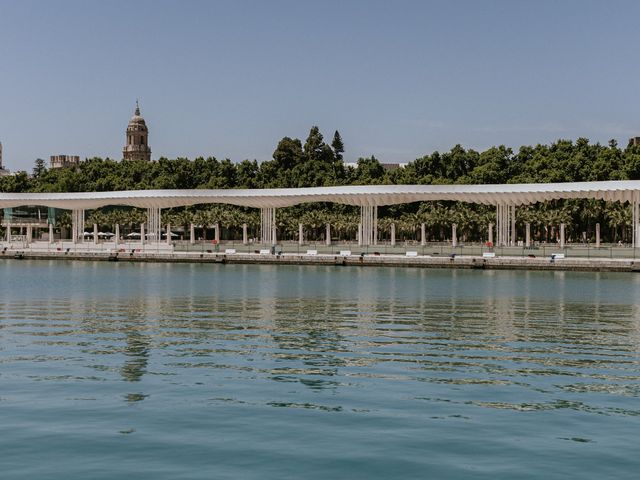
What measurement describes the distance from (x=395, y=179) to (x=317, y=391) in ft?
350

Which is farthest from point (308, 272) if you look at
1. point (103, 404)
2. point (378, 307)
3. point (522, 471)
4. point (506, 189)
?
point (522, 471)

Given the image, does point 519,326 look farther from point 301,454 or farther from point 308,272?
point 308,272

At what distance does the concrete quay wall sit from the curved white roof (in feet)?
24.2

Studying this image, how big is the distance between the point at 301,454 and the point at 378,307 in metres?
25.6

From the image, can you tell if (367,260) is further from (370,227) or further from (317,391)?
(317,391)

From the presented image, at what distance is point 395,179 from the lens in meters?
125

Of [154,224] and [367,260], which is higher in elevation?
[154,224]

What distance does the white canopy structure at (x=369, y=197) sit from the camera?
7769cm

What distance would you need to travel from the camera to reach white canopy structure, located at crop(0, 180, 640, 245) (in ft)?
255

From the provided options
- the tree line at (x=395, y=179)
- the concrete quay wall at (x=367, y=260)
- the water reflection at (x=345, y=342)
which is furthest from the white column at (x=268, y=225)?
the water reflection at (x=345, y=342)

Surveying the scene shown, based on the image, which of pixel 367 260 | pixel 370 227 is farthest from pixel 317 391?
pixel 370 227

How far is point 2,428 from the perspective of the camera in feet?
51.4

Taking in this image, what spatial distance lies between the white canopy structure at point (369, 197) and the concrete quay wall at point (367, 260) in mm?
7368

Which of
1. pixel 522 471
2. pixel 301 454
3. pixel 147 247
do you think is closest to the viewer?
pixel 522 471
